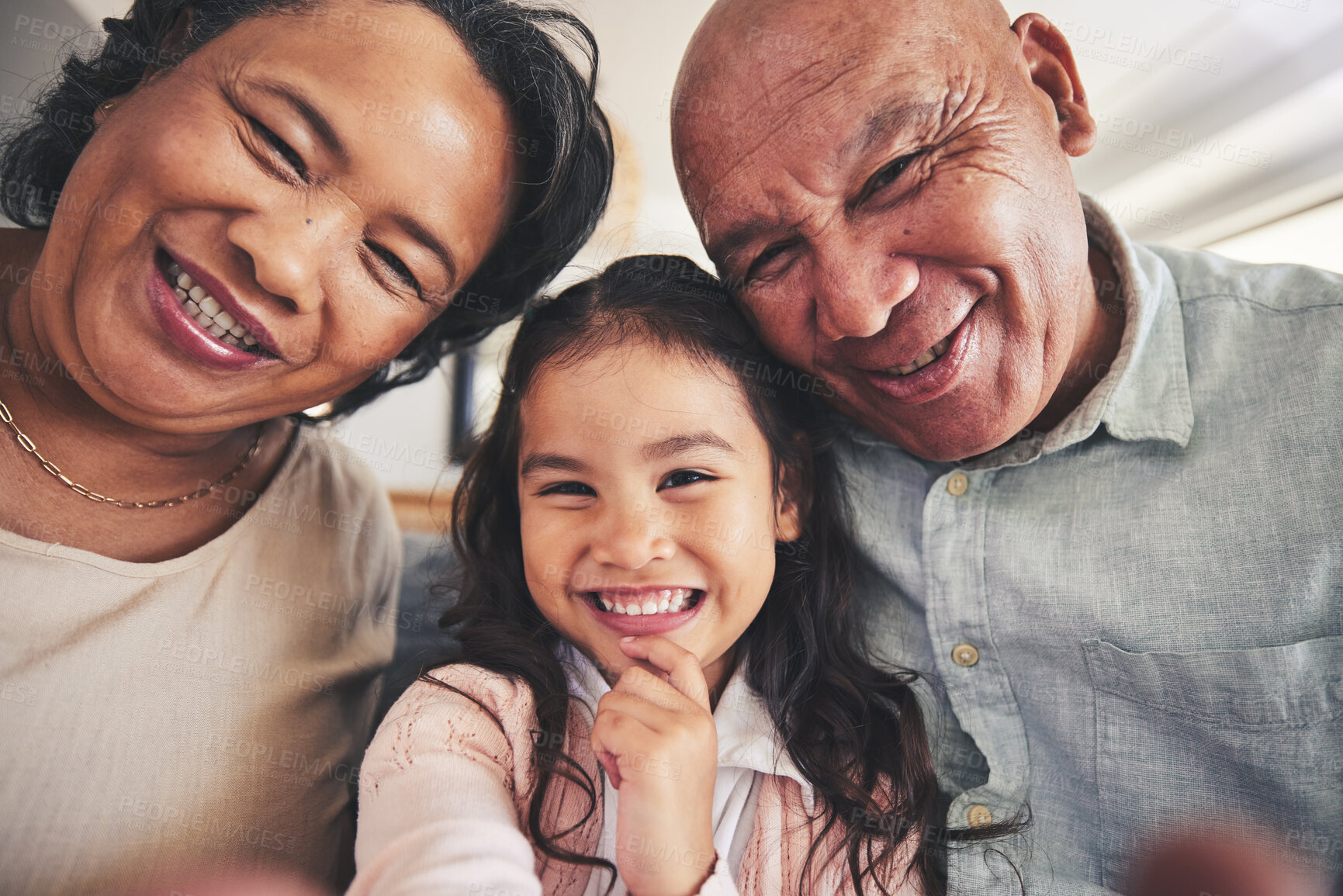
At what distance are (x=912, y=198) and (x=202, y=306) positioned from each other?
37.8 inches

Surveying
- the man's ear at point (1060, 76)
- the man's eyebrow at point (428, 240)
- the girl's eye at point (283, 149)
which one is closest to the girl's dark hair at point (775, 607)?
the man's eyebrow at point (428, 240)

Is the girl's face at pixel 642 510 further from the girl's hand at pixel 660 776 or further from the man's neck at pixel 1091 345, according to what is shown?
the man's neck at pixel 1091 345

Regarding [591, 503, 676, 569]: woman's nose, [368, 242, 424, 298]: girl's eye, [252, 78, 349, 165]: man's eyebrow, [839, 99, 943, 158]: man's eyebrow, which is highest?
[252, 78, 349, 165]: man's eyebrow

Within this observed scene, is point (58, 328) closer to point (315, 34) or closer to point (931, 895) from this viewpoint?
point (315, 34)

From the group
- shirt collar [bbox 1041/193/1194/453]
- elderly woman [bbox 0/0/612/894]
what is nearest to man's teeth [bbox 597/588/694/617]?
elderly woman [bbox 0/0/612/894]

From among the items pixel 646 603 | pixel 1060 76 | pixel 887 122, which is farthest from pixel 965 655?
pixel 1060 76

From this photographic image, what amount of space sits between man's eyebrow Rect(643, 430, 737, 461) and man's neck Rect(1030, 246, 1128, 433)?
0.55 meters

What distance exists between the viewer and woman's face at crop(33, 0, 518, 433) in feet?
3.36

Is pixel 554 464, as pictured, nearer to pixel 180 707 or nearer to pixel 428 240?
pixel 428 240

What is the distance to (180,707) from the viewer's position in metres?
1.13

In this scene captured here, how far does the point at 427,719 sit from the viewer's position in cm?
107

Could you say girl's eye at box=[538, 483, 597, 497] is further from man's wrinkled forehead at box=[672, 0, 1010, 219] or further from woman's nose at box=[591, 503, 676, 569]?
man's wrinkled forehead at box=[672, 0, 1010, 219]

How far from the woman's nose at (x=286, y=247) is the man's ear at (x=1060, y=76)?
1086 mm

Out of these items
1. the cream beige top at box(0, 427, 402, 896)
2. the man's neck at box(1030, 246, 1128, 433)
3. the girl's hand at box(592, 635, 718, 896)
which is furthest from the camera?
the man's neck at box(1030, 246, 1128, 433)
